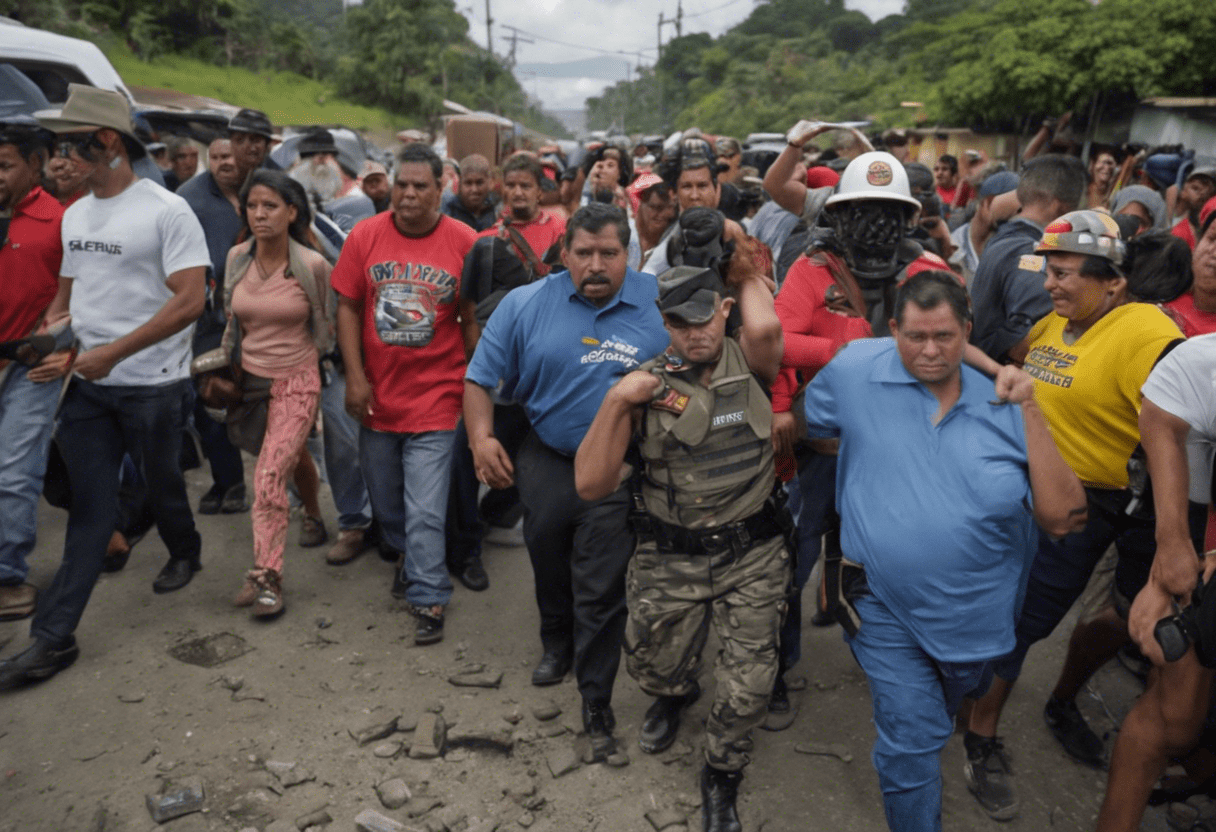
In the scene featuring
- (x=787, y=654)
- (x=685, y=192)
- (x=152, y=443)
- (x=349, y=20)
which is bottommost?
(x=787, y=654)

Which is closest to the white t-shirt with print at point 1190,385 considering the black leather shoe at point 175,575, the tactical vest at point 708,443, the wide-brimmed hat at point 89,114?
the tactical vest at point 708,443

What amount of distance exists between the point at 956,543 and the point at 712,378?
0.91 meters

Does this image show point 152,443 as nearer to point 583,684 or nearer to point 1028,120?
point 583,684

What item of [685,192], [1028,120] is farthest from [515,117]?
[685,192]

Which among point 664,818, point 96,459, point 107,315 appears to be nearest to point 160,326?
point 107,315

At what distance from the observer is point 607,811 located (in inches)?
125

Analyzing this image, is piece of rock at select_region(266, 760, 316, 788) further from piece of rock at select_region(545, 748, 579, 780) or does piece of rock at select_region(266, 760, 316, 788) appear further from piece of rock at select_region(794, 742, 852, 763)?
piece of rock at select_region(794, 742, 852, 763)

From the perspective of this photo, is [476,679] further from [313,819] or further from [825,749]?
[825,749]

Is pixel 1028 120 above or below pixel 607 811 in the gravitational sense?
above

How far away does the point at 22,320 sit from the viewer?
4254 millimetres

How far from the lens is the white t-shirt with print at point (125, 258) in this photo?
401 centimetres

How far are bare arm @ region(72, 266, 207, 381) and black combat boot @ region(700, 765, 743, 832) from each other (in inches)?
118

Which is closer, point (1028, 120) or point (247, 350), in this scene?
point (247, 350)

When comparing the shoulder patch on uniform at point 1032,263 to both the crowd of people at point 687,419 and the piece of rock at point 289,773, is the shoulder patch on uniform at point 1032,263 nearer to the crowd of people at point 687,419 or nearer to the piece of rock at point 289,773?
the crowd of people at point 687,419
